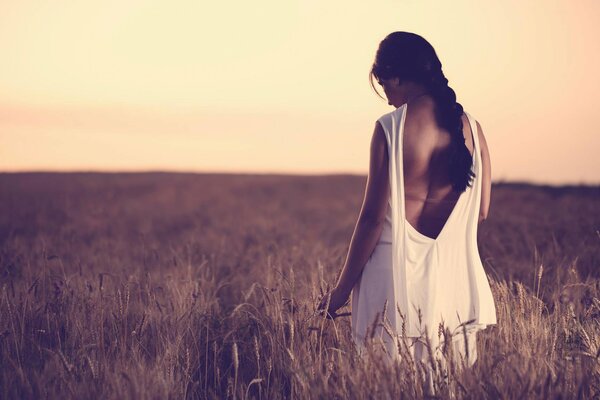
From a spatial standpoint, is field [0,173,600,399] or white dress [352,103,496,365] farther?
field [0,173,600,399]

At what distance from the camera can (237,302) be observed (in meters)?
5.31

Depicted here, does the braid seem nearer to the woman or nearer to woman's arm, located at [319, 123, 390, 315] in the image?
the woman

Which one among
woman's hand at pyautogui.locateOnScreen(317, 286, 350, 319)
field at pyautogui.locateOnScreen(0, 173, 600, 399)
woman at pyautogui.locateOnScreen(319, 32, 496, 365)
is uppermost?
woman at pyautogui.locateOnScreen(319, 32, 496, 365)

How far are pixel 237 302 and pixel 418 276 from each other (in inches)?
120

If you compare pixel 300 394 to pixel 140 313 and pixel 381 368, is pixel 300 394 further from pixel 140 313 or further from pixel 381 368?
pixel 140 313

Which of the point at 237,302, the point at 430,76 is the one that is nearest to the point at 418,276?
the point at 430,76

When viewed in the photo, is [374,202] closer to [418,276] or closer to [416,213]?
[416,213]

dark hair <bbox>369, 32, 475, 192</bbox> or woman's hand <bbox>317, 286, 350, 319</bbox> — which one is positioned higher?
dark hair <bbox>369, 32, 475, 192</bbox>

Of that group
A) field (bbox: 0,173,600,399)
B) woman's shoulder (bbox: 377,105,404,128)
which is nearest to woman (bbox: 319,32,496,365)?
woman's shoulder (bbox: 377,105,404,128)

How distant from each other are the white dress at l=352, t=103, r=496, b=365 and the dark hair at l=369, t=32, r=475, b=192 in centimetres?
15

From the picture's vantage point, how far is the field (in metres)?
2.52

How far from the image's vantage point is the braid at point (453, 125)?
2441mm

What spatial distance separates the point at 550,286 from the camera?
4.91 metres

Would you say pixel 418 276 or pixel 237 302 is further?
pixel 237 302
